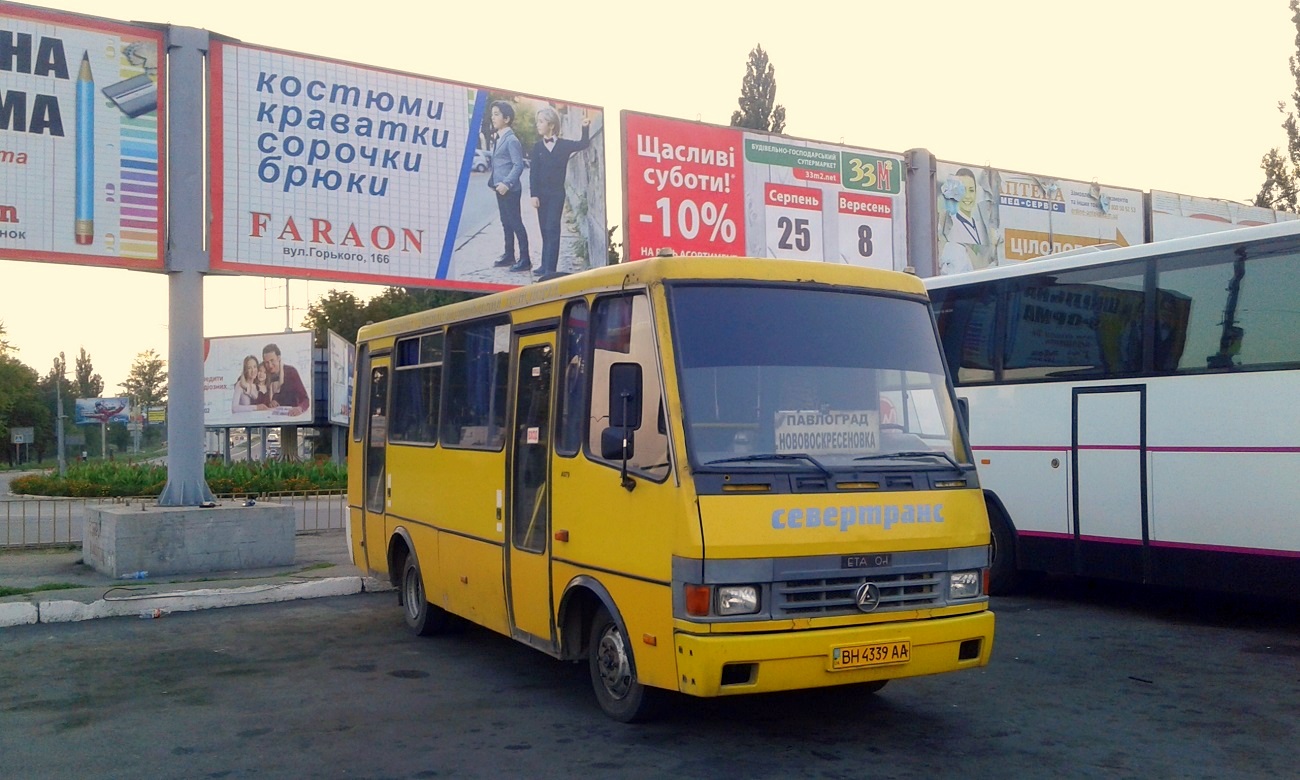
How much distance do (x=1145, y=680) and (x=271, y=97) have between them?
12.4m

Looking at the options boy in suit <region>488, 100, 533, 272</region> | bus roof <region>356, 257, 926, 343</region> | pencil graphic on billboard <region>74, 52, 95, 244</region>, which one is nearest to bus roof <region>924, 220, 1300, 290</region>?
bus roof <region>356, 257, 926, 343</region>

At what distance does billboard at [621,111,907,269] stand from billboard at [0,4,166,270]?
7307mm

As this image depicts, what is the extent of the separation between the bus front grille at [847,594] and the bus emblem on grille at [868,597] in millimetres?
20

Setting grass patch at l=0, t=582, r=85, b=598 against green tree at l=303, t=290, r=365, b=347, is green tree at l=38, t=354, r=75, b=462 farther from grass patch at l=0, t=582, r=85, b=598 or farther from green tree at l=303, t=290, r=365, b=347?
grass patch at l=0, t=582, r=85, b=598

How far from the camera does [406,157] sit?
646 inches

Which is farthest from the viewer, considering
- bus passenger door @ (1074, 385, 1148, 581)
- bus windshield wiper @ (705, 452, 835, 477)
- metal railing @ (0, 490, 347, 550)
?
metal railing @ (0, 490, 347, 550)

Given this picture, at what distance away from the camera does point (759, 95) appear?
52.0m

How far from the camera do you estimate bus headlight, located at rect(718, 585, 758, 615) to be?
614cm

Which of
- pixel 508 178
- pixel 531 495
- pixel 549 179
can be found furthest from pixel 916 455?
pixel 549 179

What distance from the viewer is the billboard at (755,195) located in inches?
742

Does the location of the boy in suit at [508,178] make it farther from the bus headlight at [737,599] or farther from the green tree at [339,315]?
the green tree at [339,315]

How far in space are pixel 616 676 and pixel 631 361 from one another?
1.92 m

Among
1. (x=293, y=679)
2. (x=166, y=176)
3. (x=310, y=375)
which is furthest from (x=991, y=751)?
(x=310, y=375)

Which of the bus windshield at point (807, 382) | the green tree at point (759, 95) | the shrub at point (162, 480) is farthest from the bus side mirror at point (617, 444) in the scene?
the green tree at point (759, 95)
